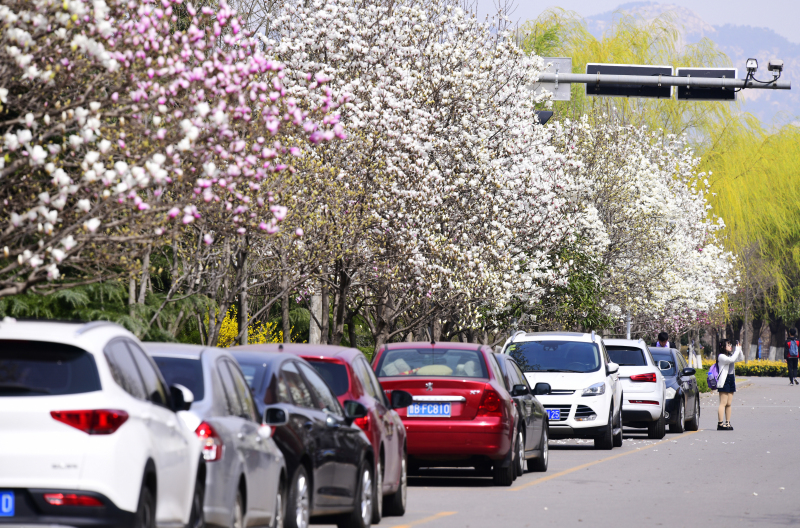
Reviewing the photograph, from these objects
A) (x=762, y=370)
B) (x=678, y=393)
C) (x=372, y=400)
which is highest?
(x=372, y=400)

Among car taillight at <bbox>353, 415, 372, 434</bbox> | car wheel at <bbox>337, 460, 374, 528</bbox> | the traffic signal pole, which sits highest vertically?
the traffic signal pole

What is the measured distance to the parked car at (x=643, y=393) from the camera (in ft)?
78.6

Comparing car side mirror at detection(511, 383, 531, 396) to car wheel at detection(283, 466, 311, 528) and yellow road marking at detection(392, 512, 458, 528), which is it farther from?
car wheel at detection(283, 466, 311, 528)

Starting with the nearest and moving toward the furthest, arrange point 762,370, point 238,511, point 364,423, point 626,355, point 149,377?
point 149,377 < point 238,511 < point 364,423 < point 626,355 < point 762,370

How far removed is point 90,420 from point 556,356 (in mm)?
15496

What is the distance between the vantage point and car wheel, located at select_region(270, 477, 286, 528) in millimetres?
8891

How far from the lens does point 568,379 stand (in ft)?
68.4

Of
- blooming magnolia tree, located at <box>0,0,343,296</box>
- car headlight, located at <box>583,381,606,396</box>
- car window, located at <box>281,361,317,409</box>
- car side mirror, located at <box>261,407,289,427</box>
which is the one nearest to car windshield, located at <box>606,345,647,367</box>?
car headlight, located at <box>583,381,606,396</box>

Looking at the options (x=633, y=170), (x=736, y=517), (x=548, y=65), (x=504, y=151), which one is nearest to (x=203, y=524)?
(x=736, y=517)

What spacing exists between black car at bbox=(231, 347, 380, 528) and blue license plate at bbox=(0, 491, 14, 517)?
2563mm

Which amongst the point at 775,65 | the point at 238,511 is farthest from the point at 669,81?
the point at 238,511

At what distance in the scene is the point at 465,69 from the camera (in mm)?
22703

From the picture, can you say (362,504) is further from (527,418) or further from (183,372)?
(527,418)

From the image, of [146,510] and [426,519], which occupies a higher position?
[146,510]
